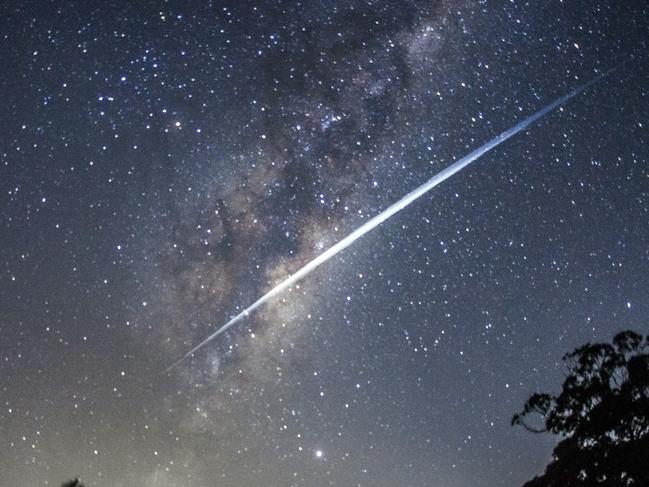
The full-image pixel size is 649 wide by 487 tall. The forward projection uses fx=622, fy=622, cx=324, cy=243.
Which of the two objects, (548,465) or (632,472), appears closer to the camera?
(632,472)

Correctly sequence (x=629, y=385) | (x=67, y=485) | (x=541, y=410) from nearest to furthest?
(x=629, y=385) < (x=541, y=410) < (x=67, y=485)

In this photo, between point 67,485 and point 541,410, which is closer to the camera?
point 541,410

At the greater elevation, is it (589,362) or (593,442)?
(589,362)

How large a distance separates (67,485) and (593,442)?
531 inches

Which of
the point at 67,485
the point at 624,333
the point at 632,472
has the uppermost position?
the point at 67,485

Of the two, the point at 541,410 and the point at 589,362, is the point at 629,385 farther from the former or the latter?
the point at 541,410

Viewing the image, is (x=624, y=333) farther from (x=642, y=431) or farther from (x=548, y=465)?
(x=548, y=465)

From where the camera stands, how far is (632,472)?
35.4 ft

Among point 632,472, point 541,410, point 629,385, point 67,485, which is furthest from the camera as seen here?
point 67,485

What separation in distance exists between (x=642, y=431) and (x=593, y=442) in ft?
2.89

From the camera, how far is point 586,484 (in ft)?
37.2

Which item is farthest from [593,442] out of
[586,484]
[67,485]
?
[67,485]

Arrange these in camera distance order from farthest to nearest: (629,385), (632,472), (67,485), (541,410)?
(67,485) → (541,410) → (629,385) → (632,472)

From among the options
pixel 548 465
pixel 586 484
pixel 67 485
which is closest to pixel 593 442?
pixel 586 484
